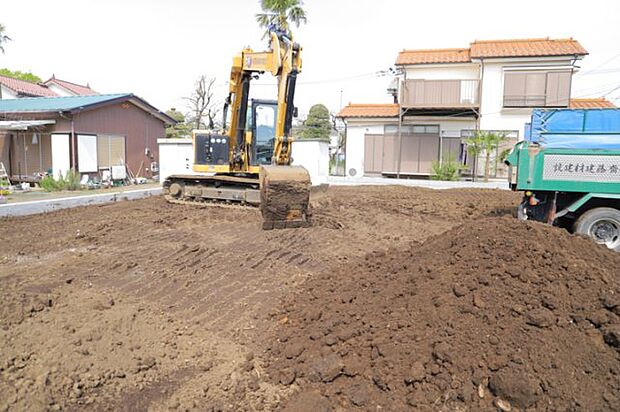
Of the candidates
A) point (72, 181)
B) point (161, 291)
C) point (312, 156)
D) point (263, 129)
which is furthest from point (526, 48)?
point (161, 291)

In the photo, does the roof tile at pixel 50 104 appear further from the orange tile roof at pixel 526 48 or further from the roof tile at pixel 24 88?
the orange tile roof at pixel 526 48

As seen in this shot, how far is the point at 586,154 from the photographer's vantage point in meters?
7.60

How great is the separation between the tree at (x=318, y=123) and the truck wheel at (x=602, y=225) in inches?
1156

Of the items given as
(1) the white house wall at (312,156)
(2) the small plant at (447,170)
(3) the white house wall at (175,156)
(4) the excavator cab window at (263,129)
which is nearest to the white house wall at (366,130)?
(2) the small plant at (447,170)

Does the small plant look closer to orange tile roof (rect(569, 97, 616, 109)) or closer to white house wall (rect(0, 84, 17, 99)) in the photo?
orange tile roof (rect(569, 97, 616, 109))

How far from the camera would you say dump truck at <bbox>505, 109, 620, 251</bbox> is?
754 cm

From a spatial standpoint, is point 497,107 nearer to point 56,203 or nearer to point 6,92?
point 56,203

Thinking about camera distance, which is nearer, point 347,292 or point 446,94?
point 347,292

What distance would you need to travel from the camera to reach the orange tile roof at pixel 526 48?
19.5 m

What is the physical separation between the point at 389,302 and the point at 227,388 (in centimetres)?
153

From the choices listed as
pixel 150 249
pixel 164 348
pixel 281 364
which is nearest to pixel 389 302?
pixel 281 364

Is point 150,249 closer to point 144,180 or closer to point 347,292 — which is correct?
point 347,292

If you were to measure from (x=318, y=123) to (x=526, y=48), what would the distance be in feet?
65.0

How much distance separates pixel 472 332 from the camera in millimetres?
3346
